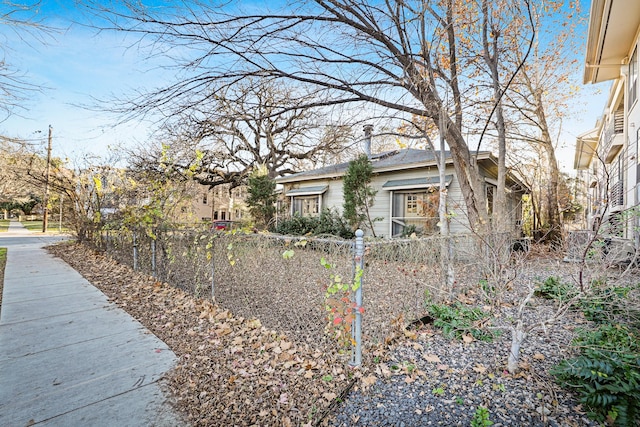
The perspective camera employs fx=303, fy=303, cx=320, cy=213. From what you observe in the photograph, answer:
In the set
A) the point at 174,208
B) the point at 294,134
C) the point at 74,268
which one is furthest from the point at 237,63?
the point at 294,134

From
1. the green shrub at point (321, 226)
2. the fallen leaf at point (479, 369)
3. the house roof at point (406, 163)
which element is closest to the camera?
the fallen leaf at point (479, 369)

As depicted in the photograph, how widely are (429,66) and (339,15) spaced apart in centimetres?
202

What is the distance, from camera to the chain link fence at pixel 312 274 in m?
3.27

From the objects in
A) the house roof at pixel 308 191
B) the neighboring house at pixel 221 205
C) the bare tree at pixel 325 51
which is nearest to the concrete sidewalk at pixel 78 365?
the bare tree at pixel 325 51

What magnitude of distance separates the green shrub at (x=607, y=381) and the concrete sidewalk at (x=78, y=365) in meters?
2.96

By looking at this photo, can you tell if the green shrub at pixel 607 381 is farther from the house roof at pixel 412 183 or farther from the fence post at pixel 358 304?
the house roof at pixel 412 183

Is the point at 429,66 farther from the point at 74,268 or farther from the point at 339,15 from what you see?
the point at 74,268

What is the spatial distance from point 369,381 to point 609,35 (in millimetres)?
9432

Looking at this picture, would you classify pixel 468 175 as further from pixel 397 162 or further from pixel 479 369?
pixel 479 369

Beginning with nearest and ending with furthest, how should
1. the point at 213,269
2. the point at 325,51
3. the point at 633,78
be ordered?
1. the point at 213,269
2. the point at 325,51
3. the point at 633,78

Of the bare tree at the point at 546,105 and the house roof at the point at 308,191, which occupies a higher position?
the bare tree at the point at 546,105

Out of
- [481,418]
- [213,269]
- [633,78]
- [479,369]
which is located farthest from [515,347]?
[633,78]

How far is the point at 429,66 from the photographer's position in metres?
6.02

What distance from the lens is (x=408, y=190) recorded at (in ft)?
35.1
